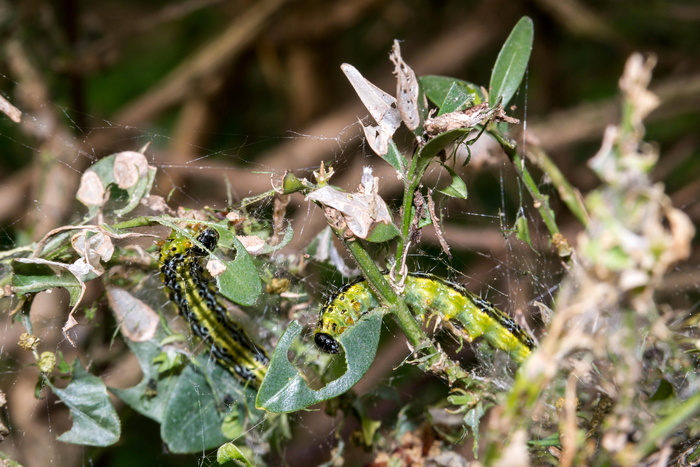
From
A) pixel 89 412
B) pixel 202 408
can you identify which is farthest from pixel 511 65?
pixel 89 412

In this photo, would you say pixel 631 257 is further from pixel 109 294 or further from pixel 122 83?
pixel 122 83

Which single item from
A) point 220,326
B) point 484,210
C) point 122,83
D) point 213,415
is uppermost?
point 122,83

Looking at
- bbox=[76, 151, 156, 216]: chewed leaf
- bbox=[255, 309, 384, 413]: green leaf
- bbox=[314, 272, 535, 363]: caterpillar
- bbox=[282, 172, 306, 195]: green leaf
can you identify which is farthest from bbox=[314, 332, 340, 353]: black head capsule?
bbox=[76, 151, 156, 216]: chewed leaf

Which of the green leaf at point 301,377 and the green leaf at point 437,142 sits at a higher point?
the green leaf at point 437,142

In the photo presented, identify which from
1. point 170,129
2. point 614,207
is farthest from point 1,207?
point 614,207

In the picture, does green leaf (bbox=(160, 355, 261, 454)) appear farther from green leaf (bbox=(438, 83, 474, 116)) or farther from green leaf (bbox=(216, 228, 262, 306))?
green leaf (bbox=(438, 83, 474, 116))

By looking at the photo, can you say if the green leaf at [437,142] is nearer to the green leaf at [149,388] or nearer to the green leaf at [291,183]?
the green leaf at [291,183]

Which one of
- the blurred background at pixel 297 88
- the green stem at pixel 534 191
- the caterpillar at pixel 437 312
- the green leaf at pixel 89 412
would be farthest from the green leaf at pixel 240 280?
the blurred background at pixel 297 88
